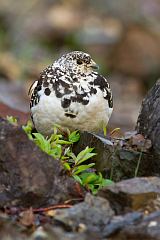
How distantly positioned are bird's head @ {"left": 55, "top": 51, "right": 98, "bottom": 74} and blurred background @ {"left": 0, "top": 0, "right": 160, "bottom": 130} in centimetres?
691

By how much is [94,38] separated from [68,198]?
12.4m

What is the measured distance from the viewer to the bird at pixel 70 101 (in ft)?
20.4

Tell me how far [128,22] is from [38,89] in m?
11.7

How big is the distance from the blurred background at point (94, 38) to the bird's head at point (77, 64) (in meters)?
6.91

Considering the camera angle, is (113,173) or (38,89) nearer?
(113,173)

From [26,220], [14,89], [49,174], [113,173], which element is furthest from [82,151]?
[14,89]

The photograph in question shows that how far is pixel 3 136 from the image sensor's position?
4.98 meters

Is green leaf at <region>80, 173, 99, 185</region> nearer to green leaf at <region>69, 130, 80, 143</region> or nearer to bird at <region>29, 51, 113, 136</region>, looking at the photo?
green leaf at <region>69, 130, 80, 143</region>

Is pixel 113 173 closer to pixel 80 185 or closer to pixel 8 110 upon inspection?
pixel 80 185

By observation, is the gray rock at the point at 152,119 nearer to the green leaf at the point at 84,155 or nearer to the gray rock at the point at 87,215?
the green leaf at the point at 84,155

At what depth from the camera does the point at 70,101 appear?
→ 623cm

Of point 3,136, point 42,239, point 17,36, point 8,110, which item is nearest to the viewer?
point 42,239

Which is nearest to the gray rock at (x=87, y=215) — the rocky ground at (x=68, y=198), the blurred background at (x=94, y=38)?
the rocky ground at (x=68, y=198)

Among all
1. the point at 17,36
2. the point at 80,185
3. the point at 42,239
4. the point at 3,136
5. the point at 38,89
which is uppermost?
the point at 17,36
